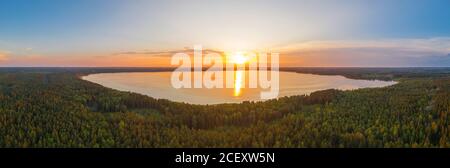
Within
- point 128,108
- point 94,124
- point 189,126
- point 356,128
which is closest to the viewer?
point 356,128

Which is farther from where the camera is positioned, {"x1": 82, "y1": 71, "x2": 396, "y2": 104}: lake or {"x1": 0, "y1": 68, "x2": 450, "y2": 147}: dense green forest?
{"x1": 82, "y1": 71, "x2": 396, "y2": 104}: lake

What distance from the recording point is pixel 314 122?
1438 cm

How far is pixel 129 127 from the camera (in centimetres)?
1363

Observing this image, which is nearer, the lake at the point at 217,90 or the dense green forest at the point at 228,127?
the dense green forest at the point at 228,127

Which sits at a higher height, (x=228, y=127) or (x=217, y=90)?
(x=228, y=127)

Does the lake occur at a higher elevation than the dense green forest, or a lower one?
lower

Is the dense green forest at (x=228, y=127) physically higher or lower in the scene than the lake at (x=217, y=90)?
higher

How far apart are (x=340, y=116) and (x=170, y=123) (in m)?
8.09

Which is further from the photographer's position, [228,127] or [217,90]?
[217,90]
